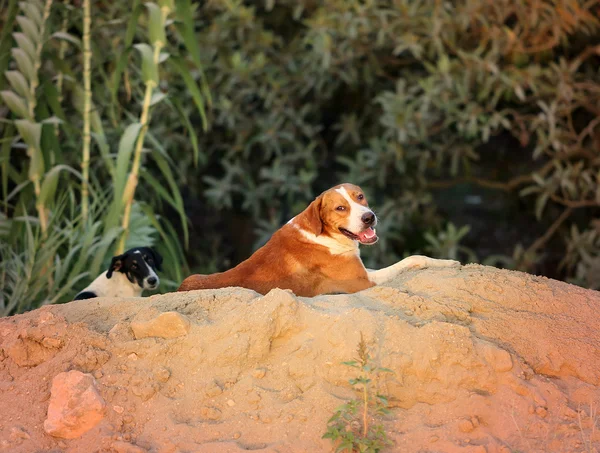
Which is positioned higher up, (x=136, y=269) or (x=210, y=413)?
(x=210, y=413)

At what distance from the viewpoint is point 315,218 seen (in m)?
5.46

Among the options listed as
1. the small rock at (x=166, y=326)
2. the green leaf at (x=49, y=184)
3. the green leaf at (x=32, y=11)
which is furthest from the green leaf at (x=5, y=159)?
the small rock at (x=166, y=326)

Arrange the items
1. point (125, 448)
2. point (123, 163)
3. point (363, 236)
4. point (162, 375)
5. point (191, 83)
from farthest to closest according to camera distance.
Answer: point (191, 83) → point (123, 163) → point (363, 236) → point (162, 375) → point (125, 448)

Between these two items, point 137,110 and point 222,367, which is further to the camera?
point 137,110

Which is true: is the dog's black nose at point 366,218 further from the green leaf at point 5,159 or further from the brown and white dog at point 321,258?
the green leaf at point 5,159

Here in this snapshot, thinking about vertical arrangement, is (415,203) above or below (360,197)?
below

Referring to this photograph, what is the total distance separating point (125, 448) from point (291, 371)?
2.49 ft

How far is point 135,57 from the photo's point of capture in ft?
29.3

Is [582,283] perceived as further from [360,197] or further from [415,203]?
[360,197]

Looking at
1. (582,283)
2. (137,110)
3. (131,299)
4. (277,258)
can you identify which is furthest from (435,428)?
(137,110)

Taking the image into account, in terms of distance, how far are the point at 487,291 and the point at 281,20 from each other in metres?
6.45

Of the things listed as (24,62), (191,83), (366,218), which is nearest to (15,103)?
(24,62)

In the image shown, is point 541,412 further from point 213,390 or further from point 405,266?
point 405,266

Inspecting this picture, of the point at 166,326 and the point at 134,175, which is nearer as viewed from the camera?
the point at 166,326
